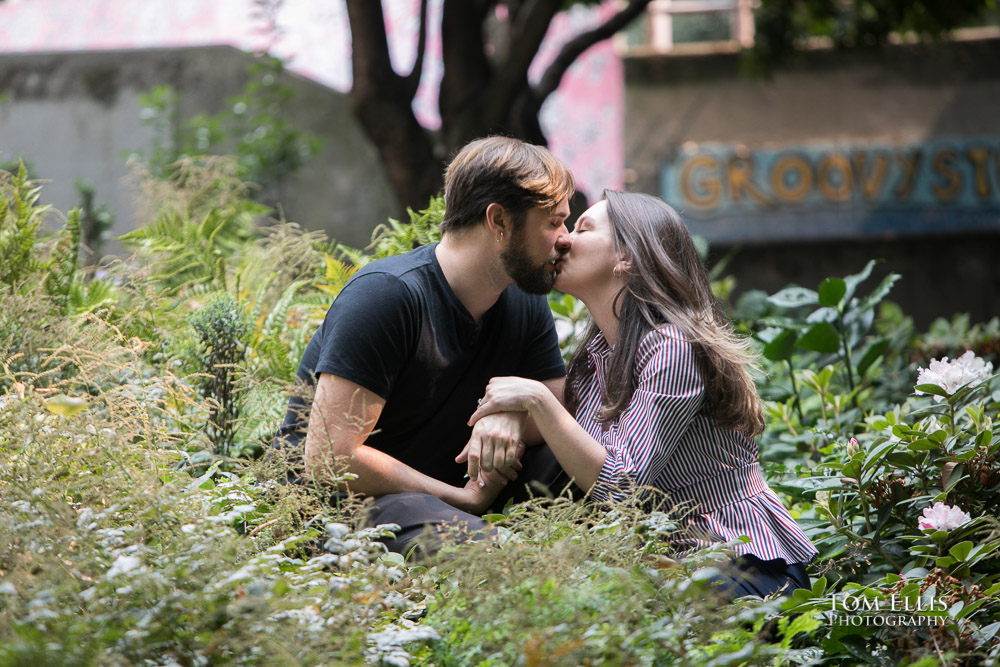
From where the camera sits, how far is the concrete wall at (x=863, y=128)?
33.0ft

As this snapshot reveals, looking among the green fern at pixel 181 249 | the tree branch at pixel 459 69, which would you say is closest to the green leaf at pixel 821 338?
the green fern at pixel 181 249

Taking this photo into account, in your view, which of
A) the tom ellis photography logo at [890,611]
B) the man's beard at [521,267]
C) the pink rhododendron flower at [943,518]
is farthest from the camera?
the man's beard at [521,267]

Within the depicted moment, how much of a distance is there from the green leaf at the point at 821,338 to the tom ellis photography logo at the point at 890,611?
1.70 m

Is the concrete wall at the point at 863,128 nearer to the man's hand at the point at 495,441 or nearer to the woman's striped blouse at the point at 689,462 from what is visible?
the woman's striped blouse at the point at 689,462

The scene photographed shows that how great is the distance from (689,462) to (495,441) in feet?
1.91

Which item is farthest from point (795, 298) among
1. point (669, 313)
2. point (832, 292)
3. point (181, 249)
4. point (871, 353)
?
point (181, 249)

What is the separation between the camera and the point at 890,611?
218cm

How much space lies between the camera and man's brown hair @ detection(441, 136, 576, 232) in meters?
2.88

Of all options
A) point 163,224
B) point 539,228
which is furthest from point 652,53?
point 539,228

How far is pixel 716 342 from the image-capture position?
265cm

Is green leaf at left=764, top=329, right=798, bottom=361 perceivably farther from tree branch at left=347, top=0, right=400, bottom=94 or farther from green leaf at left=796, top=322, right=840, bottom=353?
tree branch at left=347, top=0, right=400, bottom=94

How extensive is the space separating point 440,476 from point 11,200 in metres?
2.26

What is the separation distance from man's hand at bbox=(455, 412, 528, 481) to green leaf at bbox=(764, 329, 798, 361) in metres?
1.60

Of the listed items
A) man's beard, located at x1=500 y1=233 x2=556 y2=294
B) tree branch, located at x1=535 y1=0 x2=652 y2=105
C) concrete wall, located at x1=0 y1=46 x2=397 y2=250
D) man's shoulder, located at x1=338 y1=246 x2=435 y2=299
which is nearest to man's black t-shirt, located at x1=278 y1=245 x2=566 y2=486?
man's shoulder, located at x1=338 y1=246 x2=435 y2=299
